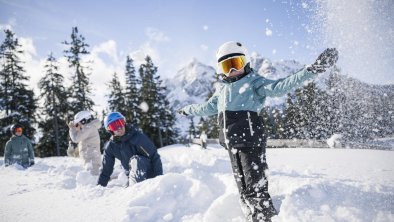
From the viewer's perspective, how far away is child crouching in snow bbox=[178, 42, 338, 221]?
10.4 feet

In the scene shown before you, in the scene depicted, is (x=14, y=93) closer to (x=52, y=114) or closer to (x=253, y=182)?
(x=52, y=114)

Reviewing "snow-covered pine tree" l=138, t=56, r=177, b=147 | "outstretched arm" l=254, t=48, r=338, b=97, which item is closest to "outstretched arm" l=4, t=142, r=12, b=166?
"outstretched arm" l=254, t=48, r=338, b=97

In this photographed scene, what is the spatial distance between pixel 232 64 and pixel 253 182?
149cm

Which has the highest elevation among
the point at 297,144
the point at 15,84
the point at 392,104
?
the point at 15,84

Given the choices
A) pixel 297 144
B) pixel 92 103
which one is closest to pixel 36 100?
pixel 92 103

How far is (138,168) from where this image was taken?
17.6ft

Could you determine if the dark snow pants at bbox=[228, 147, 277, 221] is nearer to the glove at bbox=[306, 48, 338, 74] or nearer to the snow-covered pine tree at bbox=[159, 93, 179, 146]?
the glove at bbox=[306, 48, 338, 74]

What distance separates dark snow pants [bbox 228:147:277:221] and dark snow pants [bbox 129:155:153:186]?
2247mm

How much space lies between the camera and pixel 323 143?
12.8 meters

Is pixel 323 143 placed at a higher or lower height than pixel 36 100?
lower

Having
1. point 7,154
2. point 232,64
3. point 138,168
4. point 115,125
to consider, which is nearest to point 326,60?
point 232,64

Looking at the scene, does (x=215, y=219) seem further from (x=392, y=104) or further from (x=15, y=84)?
(x=15, y=84)

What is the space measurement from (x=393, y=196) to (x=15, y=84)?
114 feet

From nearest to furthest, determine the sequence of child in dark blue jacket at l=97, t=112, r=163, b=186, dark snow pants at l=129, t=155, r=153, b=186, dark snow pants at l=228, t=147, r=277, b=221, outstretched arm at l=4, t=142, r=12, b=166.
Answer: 1. dark snow pants at l=228, t=147, r=277, b=221
2. dark snow pants at l=129, t=155, r=153, b=186
3. child in dark blue jacket at l=97, t=112, r=163, b=186
4. outstretched arm at l=4, t=142, r=12, b=166
